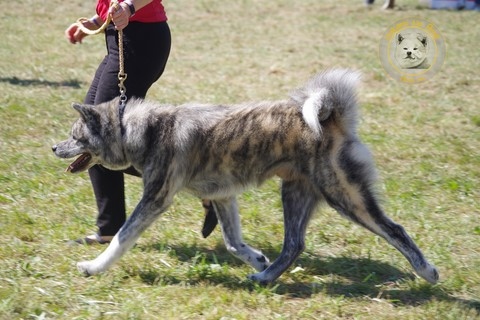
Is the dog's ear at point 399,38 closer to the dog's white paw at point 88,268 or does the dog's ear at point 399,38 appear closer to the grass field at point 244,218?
the grass field at point 244,218

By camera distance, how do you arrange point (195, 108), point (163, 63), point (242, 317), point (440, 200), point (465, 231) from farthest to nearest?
point (440, 200) → point (465, 231) → point (163, 63) → point (195, 108) → point (242, 317)

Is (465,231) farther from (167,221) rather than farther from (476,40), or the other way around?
(476,40)

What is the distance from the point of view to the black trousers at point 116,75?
14.8 ft

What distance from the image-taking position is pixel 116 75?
450 centimetres

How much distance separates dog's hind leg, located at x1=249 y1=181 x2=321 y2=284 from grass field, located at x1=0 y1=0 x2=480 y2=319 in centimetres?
11

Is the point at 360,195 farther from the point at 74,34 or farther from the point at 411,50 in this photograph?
the point at 411,50

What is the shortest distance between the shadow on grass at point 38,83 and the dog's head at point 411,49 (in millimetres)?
3974

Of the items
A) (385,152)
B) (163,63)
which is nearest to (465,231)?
(385,152)

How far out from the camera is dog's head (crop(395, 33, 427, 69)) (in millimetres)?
8539

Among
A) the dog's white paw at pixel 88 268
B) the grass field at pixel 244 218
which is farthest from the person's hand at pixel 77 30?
the dog's white paw at pixel 88 268

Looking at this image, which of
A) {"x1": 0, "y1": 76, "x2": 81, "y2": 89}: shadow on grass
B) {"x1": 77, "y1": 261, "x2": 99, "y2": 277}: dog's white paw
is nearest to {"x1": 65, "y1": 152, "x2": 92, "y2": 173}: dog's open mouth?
{"x1": 77, "y1": 261, "x2": 99, "y2": 277}: dog's white paw

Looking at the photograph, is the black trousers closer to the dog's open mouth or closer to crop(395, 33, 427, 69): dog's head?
the dog's open mouth

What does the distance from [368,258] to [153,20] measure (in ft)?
6.68

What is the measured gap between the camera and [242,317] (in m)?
3.69
